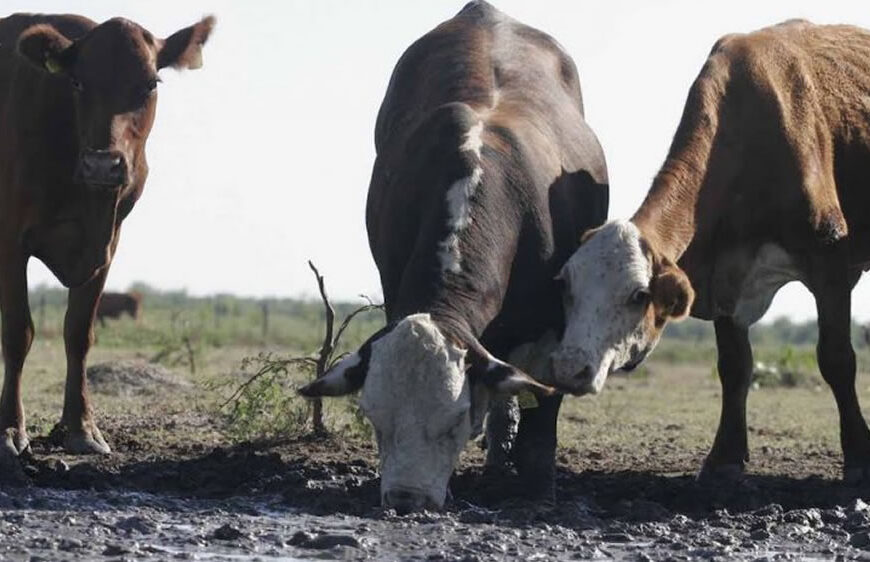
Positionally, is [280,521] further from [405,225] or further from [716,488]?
[716,488]

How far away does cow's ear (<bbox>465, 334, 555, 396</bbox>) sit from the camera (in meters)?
9.67

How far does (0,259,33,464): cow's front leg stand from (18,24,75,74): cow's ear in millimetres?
1213

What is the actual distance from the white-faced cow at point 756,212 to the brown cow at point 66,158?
129 inches

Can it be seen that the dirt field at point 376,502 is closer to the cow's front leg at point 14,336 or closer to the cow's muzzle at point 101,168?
the cow's front leg at point 14,336

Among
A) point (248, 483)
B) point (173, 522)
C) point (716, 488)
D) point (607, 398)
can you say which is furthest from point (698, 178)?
point (607, 398)

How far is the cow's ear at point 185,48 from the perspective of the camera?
13.3 meters

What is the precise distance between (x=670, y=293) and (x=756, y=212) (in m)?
1.44

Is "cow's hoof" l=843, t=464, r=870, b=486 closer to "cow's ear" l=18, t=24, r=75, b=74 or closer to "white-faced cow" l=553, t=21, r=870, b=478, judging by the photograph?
"white-faced cow" l=553, t=21, r=870, b=478

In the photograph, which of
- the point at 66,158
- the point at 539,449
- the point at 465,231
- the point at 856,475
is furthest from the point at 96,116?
the point at 856,475

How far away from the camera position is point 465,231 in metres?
10.4

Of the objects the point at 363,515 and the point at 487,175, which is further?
the point at 487,175

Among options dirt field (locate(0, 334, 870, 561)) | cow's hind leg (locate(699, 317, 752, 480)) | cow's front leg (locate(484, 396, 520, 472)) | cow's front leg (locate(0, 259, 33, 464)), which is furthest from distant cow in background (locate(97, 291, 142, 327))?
cow's front leg (locate(484, 396, 520, 472))

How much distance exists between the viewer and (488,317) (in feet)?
33.8

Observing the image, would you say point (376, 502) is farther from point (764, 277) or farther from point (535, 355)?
point (764, 277)
